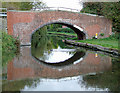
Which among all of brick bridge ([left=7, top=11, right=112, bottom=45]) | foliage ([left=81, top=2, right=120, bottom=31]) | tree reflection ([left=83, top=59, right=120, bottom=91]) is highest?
foliage ([left=81, top=2, right=120, bottom=31])

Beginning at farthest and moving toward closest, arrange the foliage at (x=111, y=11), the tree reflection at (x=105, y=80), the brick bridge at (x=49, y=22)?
the foliage at (x=111, y=11)
the brick bridge at (x=49, y=22)
the tree reflection at (x=105, y=80)

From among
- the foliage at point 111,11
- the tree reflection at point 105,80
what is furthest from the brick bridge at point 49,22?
the tree reflection at point 105,80

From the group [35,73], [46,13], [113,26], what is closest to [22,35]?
[46,13]

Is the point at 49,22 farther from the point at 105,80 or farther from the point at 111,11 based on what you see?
the point at 105,80

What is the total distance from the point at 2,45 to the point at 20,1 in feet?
47.7

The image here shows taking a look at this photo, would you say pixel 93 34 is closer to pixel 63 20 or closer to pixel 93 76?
pixel 63 20

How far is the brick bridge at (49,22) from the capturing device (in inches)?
695

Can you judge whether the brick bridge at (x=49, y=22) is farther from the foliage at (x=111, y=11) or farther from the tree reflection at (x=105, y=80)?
the tree reflection at (x=105, y=80)

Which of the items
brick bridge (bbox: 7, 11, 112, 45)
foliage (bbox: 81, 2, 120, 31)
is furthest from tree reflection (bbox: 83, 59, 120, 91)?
foliage (bbox: 81, 2, 120, 31)

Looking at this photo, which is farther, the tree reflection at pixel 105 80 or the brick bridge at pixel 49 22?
the brick bridge at pixel 49 22

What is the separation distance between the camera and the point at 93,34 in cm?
2034

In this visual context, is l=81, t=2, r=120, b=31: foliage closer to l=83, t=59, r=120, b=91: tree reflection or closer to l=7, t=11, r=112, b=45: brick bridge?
l=7, t=11, r=112, b=45: brick bridge

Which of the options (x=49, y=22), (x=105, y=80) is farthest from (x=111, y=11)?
(x=105, y=80)

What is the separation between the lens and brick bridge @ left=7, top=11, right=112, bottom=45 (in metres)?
17.6
